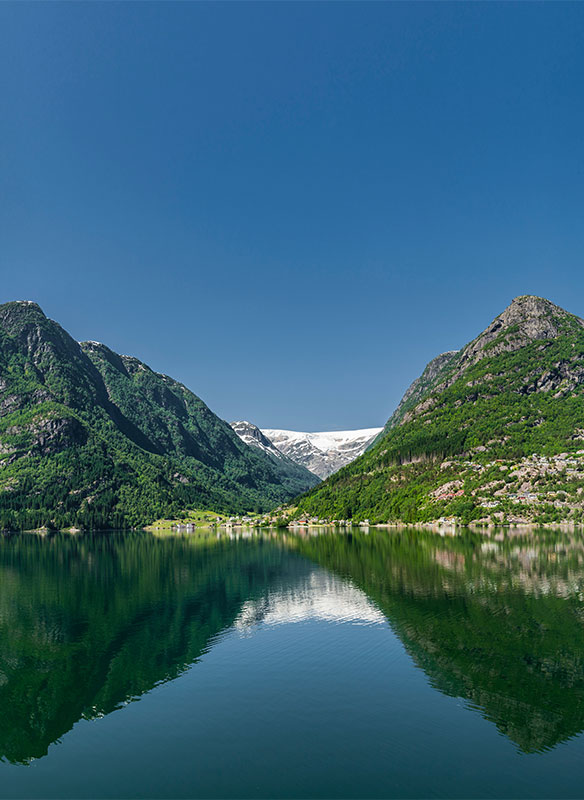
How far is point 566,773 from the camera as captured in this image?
2684 centimetres

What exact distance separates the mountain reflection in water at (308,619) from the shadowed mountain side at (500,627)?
0.17 meters

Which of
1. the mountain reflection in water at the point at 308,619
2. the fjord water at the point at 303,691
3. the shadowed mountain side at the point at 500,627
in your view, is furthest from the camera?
the mountain reflection in water at the point at 308,619

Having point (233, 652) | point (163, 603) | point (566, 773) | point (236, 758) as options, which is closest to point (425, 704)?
point (566, 773)

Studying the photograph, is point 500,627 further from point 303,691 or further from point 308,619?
point 303,691

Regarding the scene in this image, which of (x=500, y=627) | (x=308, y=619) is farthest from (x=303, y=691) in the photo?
(x=500, y=627)

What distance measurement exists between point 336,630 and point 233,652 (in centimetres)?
1288

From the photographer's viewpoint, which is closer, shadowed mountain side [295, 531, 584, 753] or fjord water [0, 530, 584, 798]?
fjord water [0, 530, 584, 798]

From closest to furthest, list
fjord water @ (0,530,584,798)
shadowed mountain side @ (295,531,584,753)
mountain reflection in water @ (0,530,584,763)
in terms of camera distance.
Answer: fjord water @ (0,530,584,798) → shadowed mountain side @ (295,531,584,753) → mountain reflection in water @ (0,530,584,763)

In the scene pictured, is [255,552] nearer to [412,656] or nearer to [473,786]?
[412,656]

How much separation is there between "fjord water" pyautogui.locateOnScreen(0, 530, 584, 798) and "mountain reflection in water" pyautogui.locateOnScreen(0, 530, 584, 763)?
0.86 feet

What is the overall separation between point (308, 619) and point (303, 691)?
25.0m

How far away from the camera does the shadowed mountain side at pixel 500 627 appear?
3491 cm

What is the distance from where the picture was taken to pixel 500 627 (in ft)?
178

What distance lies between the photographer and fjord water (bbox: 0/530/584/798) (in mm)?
27641
